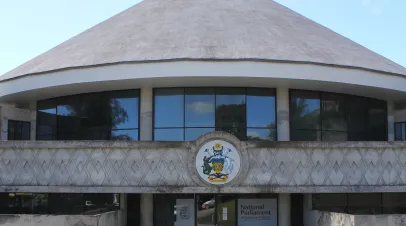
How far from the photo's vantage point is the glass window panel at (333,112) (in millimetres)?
24609

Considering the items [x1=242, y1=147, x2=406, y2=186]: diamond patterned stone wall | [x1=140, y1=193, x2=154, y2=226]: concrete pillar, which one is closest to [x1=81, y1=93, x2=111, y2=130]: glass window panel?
[x1=140, y1=193, x2=154, y2=226]: concrete pillar

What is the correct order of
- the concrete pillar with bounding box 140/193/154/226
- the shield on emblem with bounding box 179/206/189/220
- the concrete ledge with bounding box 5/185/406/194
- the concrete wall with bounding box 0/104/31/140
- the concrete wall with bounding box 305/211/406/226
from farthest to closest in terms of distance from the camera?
the concrete wall with bounding box 0/104/31/140, the shield on emblem with bounding box 179/206/189/220, the concrete pillar with bounding box 140/193/154/226, the concrete ledge with bounding box 5/185/406/194, the concrete wall with bounding box 305/211/406/226

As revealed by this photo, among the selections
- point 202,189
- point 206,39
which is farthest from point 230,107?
point 202,189

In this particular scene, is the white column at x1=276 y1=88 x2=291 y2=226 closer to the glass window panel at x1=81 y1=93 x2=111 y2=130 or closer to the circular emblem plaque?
the circular emblem plaque

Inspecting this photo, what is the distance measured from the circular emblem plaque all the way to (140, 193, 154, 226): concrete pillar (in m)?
4.17

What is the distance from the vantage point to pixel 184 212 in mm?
22656

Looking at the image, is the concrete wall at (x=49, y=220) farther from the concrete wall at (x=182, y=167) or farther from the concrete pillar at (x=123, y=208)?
the concrete pillar at (x=123, y=208)

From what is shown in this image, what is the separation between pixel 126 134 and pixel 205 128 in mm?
3794

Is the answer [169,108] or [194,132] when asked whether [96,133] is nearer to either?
[169,108]

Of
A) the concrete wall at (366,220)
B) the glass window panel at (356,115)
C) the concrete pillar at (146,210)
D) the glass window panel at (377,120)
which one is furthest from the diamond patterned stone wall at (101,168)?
the glass window panel at (377,120)

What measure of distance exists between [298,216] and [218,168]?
5.69m

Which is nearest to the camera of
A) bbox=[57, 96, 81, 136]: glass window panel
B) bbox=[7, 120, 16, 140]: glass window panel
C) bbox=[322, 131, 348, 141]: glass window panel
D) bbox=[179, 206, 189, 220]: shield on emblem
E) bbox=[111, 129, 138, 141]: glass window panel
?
bbox=[179, 206, 189, 220]: shield on emblem

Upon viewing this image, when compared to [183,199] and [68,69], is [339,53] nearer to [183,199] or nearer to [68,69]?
[183,199]

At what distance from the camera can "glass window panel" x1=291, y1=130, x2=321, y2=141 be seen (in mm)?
23922
